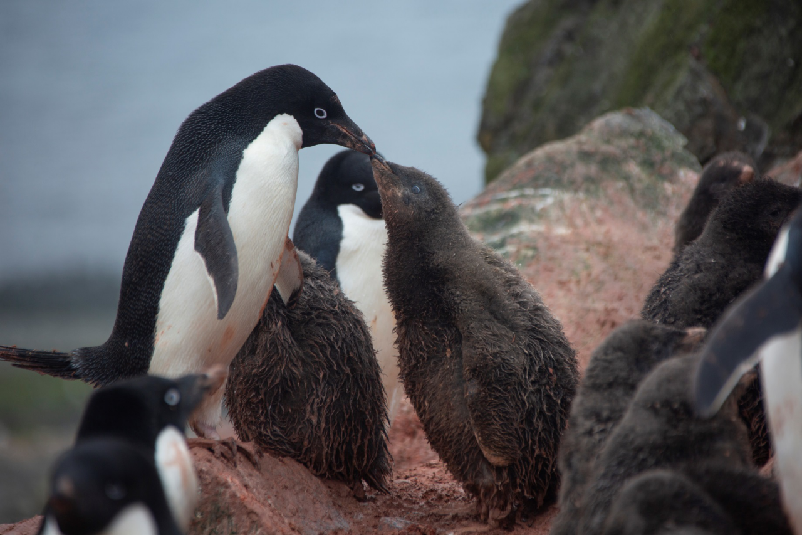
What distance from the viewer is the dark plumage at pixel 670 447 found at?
65.2 inches

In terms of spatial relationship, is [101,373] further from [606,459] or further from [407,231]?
[606,459]

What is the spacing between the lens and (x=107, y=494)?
1.54m

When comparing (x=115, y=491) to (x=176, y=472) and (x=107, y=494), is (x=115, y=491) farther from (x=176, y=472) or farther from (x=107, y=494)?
(x=176, y=472)

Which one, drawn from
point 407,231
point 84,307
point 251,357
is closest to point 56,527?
point 251,357

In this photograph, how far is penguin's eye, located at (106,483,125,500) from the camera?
155 cm

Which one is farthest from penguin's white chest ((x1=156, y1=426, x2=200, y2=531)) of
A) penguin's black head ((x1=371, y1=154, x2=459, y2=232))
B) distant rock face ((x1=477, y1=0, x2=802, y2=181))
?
distant rock face ((x1=477, y1=0, x2=802, y2=181))

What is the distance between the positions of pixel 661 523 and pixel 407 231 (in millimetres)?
1658

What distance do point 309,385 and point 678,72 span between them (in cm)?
492

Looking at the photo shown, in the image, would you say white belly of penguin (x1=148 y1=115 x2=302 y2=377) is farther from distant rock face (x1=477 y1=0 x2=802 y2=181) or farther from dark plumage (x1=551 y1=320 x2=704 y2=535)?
distant rock face (x1=477 y1=0 x2=802 y2=181)

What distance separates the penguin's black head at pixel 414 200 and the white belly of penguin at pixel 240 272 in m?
0.41

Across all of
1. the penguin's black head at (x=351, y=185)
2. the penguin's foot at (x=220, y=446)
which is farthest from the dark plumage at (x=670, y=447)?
the penguin's black head at (x=351, y=185)

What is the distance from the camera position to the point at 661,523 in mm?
1490

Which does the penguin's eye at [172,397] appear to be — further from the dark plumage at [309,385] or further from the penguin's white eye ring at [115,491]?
the dark plumage at [309,385]

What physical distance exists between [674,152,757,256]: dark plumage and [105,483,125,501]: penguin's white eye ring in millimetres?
3191
